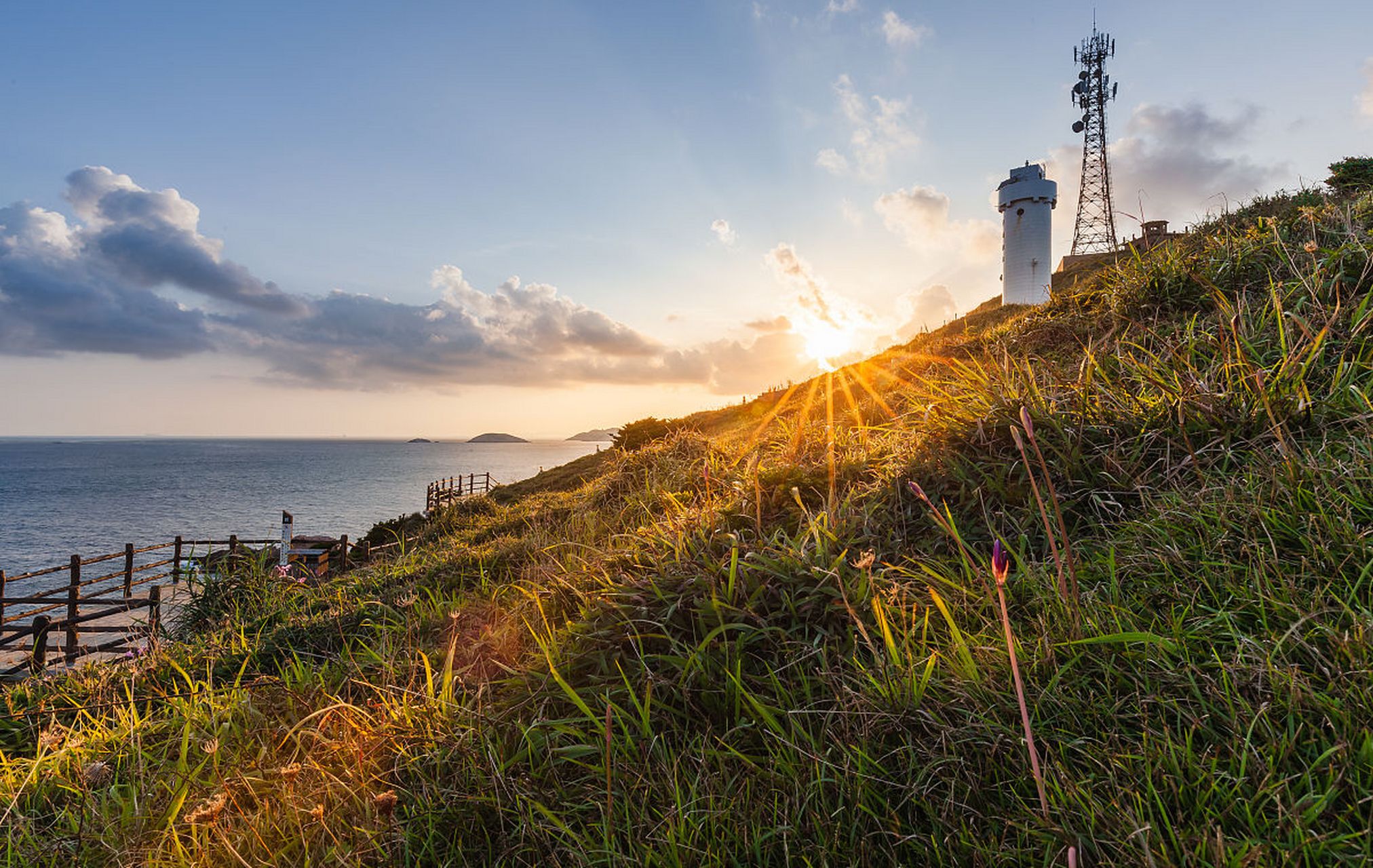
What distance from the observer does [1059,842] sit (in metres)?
1.47

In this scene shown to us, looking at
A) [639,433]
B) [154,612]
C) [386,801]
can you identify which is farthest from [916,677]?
[154,612]

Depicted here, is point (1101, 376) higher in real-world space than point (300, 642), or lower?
higher

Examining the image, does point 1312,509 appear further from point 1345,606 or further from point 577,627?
point 577,627

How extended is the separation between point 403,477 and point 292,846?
20742 centimetres

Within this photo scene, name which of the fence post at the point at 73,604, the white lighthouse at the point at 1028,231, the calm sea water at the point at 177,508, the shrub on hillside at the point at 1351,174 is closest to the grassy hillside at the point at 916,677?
the shrub on hillside at the point at 1351,174

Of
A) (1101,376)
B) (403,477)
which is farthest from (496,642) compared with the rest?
(403,477)

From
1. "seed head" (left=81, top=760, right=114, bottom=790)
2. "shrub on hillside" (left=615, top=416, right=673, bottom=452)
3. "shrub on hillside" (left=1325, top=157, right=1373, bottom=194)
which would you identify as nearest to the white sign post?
"shrub on hillside" (left=615, top=416, right=673, bottom=452)

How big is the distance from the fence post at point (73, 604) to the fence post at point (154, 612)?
1643 millimetres

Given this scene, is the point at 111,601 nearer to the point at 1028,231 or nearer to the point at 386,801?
the point at 386,801

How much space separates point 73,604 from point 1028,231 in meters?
44.1

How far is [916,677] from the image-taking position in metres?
2.09

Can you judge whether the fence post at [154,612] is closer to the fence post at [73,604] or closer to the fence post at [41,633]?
the fence post at [73,604]

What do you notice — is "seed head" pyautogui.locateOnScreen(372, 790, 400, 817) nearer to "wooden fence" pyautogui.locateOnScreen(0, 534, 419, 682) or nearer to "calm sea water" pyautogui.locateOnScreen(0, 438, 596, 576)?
"wooden fence" pyautogui.locateOnScreen(0, 534, 419, 682)

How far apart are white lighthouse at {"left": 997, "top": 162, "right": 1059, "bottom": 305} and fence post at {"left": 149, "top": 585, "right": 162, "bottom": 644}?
38393 millimetres
